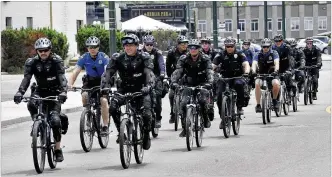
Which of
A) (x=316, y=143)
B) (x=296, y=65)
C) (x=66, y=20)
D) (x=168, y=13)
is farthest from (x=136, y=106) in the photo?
(x=168, y=13)

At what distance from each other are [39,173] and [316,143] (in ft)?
16.9

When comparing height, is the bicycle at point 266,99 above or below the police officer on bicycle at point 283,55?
below

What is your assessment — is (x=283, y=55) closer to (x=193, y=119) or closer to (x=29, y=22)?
(x=193, y=119)

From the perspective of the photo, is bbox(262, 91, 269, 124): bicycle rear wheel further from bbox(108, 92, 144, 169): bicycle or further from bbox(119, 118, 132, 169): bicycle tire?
bbox(119, 118, 132, 169): bicycle tire

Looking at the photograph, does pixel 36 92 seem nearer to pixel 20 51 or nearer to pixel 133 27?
pixel 20 51

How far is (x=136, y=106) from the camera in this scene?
14602mm

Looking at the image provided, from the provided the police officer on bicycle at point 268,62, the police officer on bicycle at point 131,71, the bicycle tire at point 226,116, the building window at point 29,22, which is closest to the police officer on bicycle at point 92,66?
the police officer on bicycle at point 131,71

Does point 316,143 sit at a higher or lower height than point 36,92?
lower

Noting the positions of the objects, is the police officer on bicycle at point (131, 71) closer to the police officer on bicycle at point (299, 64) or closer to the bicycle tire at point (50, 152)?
the bicycle tire at point (50, 152)

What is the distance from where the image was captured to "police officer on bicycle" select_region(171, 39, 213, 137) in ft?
54.8

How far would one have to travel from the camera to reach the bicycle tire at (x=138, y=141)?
1401cm

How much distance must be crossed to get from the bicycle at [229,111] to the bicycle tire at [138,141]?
372cm

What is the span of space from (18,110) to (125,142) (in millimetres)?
13200

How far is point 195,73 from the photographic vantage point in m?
17.1
